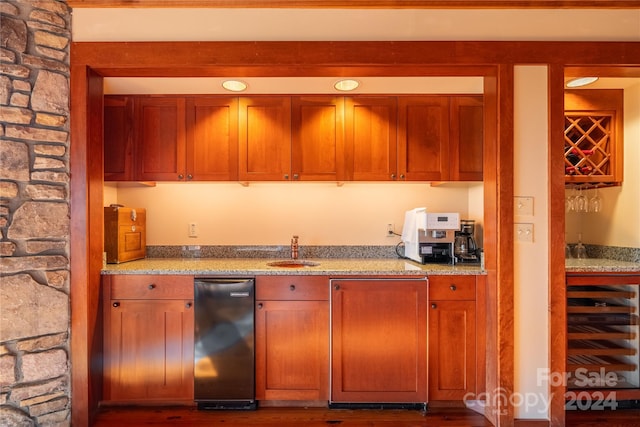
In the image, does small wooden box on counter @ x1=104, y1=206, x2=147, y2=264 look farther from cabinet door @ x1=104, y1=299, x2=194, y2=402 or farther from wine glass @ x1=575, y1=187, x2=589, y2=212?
wine glass @ x1=575, y1=187, x2=589, y2=212

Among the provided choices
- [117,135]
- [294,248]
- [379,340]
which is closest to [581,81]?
[379,340]

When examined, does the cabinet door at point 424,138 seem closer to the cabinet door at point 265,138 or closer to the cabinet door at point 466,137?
the cabinet door at point 466,137

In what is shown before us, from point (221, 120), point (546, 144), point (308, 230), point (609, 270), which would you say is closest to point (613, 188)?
point (609, 270)

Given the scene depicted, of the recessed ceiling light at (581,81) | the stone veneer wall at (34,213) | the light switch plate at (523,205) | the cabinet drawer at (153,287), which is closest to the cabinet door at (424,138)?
the light switch plate at (523,205)

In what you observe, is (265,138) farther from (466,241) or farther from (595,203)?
(595,203)

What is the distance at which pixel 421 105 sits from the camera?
2369mm

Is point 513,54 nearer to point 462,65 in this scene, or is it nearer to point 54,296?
point 462,65

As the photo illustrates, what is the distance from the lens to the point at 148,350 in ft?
6.59

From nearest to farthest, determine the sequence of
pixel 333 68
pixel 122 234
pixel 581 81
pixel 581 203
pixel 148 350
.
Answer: pixel 333 68, pixel 148 350, pixel 581 81, pixel 122 234, pixel 581 203

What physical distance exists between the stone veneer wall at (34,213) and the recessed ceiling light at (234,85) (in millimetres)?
885

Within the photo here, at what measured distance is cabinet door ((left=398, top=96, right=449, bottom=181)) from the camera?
2.37 m

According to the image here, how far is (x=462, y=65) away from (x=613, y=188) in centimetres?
157

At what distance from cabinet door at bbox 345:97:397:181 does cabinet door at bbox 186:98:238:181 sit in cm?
84

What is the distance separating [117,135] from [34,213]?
82 centimetres
